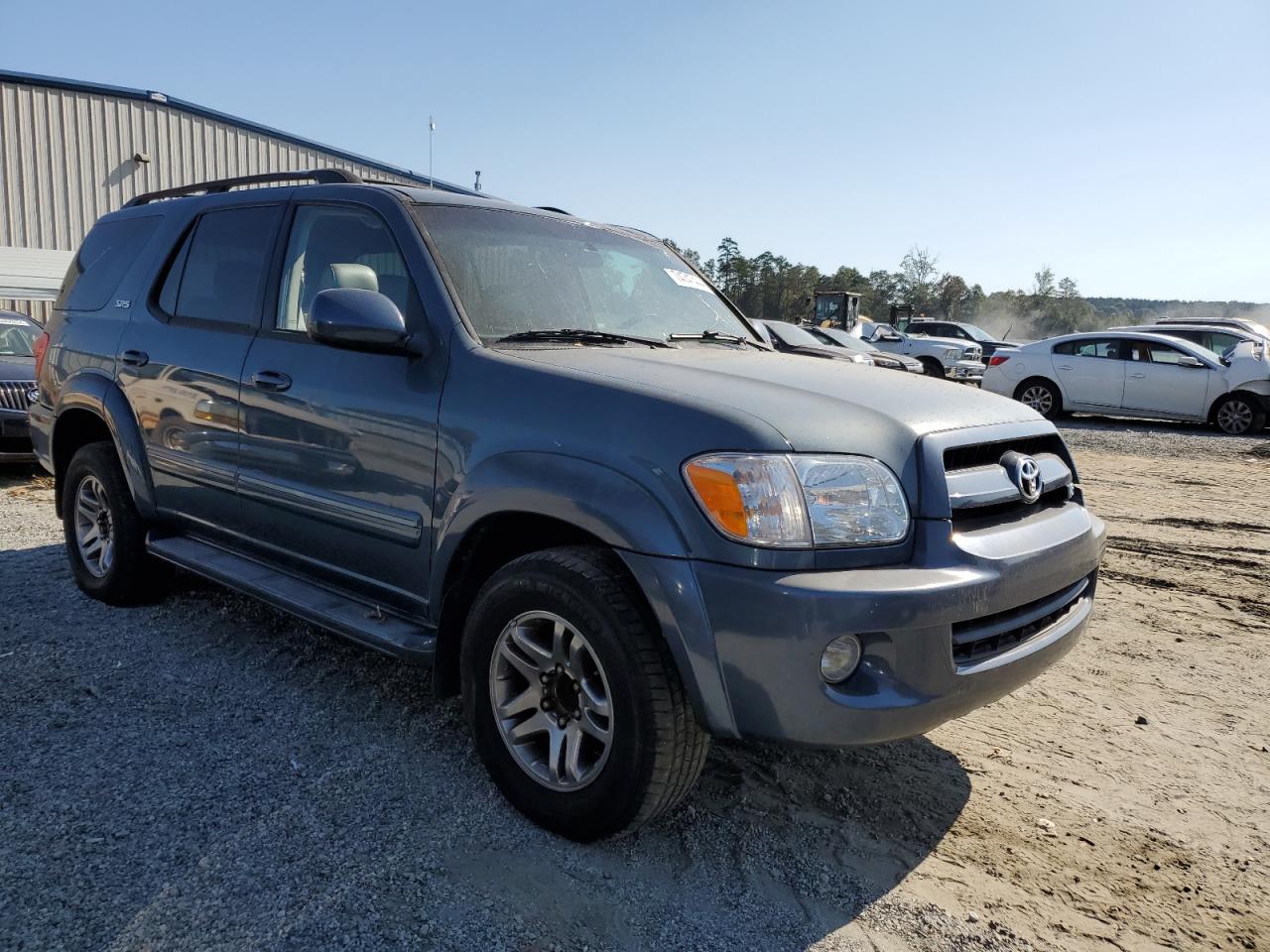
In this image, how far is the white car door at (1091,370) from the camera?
14125 millimetres

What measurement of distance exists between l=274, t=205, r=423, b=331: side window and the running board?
0.97 meters

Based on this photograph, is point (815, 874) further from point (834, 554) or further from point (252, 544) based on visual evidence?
point (252, 544)

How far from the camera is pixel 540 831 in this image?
2617 millimetres

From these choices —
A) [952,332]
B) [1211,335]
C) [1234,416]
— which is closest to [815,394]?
[1234,416]

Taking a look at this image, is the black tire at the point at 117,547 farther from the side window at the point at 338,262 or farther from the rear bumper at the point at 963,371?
the rear bumper at the point at 963,371

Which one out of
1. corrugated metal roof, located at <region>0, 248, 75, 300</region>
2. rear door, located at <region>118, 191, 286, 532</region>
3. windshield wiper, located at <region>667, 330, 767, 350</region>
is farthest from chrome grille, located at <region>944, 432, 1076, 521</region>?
corrugated metal roof, located at <region>0, 248, 75, 300</region>

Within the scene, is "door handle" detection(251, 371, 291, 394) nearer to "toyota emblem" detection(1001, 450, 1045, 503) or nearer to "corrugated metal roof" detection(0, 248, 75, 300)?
"toyota emblem" detection(1001, 450, 1045, 503)

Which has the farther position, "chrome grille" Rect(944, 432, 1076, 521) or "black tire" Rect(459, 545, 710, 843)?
"chrome grille" Rect(944, 432, 1076, 521)

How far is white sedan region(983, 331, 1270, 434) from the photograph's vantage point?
13312 mm

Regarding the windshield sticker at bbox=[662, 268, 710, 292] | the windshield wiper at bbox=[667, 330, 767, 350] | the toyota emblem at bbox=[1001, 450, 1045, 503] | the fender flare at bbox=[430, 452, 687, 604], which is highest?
the windshield sticker at bbox=[662, 268, 710, 292]

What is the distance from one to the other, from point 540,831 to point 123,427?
2869mm

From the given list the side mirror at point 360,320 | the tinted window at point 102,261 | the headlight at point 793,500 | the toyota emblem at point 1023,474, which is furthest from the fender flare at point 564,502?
the tinted window at point 102,261

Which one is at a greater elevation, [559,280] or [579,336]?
[559,280]

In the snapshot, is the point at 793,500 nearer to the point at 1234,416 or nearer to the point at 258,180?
the point at 258,180
